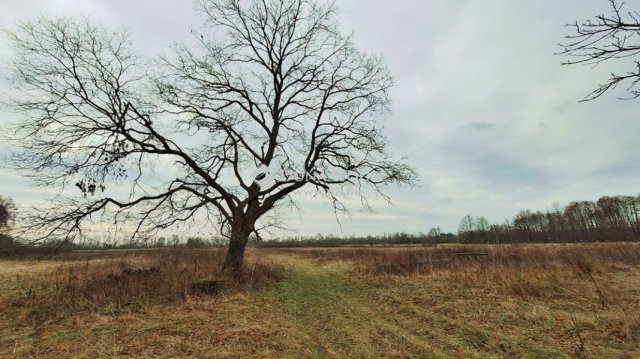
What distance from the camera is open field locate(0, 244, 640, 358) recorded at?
4957mm

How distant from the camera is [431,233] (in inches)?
5522

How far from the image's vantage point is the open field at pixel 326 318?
4957 millimetres

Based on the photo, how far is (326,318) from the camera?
7121mm

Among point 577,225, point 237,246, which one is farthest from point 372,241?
point 237,246

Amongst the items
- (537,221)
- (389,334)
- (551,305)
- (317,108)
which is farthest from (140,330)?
(537,221)

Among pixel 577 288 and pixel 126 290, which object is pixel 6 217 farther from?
pixel 577 288

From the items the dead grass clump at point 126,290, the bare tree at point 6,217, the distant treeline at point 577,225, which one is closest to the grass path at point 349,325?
the dead grass clump at point 126,290

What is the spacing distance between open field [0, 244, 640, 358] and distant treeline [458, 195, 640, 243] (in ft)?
266

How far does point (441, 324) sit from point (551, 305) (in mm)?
2847

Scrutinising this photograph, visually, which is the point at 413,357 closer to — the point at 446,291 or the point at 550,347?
the point at 550,347

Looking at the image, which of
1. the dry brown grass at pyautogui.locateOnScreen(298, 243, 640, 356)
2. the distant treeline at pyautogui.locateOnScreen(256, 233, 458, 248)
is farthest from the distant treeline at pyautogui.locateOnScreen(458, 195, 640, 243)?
the dry brown grass at pyautogui.locateOnScreen(298, 243, 640, 356)

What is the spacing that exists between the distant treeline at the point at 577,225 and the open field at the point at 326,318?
81.2 m

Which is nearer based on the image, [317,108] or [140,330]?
[140,330]

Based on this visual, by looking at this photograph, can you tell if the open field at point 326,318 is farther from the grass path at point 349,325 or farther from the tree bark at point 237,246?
the tree bark at point 237,246
